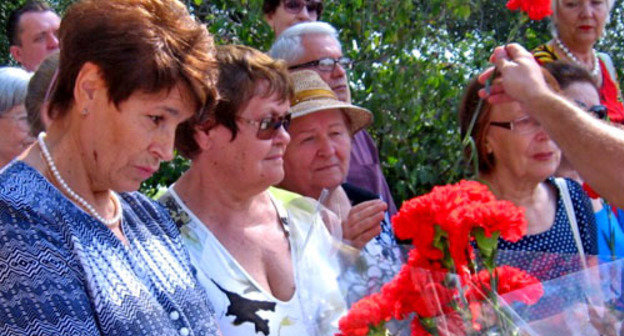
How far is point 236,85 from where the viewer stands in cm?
272

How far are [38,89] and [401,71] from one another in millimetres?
2372

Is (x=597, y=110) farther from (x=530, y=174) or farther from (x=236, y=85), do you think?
(x=236, y=85)

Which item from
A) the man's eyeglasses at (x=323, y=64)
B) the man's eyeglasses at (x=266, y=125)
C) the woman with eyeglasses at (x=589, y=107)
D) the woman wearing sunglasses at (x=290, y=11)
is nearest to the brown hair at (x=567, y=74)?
the woman with eyeglasses at (x=589, y=107)

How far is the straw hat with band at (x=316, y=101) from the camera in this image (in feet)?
10.3

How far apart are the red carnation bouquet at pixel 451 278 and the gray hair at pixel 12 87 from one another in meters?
2.38

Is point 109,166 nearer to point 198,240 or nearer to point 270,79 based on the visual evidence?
point 198,240

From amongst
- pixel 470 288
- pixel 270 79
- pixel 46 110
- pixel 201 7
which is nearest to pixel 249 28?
pixel 201 7

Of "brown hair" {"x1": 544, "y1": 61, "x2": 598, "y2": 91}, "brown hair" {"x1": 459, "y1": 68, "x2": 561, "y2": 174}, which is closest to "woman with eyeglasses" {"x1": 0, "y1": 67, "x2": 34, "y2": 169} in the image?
"brown hair" {"x1": 459, "y1": 68, "x2": 561, "y2": 174}

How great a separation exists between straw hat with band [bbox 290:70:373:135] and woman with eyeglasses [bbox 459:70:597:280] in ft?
1.43

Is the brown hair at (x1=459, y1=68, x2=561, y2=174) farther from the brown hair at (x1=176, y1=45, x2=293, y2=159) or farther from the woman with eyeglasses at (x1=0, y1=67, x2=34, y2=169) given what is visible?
the woman with eyeglasses at (x1=0, y1=67, x2=34, y2=169)

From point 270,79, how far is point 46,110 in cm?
91

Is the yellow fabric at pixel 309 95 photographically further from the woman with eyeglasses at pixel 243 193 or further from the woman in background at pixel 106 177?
the woman in background at pixel 106 177

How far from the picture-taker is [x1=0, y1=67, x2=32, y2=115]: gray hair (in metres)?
3.50

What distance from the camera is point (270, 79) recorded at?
2.75 meters
